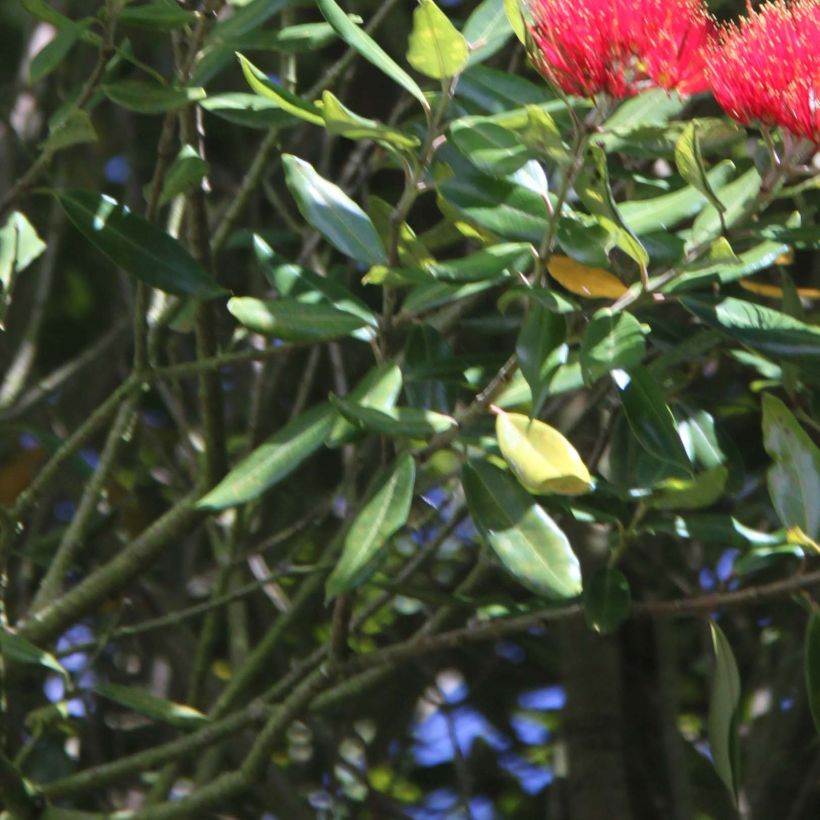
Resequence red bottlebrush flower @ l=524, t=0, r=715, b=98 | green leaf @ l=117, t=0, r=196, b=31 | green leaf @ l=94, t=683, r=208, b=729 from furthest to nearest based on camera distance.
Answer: green leaf @ l=94, t=683, r=208, b=729
green leaf @ l=117, t=0, r=196, b=31
red bottlebrush flower @ l=524, t=0, r=715, b=98

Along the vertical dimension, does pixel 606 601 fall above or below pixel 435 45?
below

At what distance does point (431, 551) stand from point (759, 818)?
576 millimetres

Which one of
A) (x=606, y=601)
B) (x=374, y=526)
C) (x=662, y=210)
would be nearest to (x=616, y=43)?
(x=662, y=210)

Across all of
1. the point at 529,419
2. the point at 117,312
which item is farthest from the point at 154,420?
the point at 529,419

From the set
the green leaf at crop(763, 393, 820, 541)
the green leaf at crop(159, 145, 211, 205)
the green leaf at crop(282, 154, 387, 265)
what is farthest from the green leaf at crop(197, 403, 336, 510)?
the green leaf at crop(763, 393, 820, 541)

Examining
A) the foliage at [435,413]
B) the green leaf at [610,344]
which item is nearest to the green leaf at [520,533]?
the foliage at [435,413]

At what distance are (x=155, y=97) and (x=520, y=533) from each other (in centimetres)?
42

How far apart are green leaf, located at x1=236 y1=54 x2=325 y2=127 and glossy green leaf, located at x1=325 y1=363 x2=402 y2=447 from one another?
0.53 ft

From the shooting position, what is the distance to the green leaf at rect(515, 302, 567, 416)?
0.79m

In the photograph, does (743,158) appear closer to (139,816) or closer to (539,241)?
(539,241)

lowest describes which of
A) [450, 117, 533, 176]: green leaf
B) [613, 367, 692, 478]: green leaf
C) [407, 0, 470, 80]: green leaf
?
[613, 367, 692, 478]: green leaf

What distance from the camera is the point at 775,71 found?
751 millimetres

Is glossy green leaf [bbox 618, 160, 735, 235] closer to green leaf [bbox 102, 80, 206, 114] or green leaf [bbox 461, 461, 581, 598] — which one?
green leaf [bbox 461, 461, 581, 598]

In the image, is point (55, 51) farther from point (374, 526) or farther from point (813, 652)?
point (813, 652)
